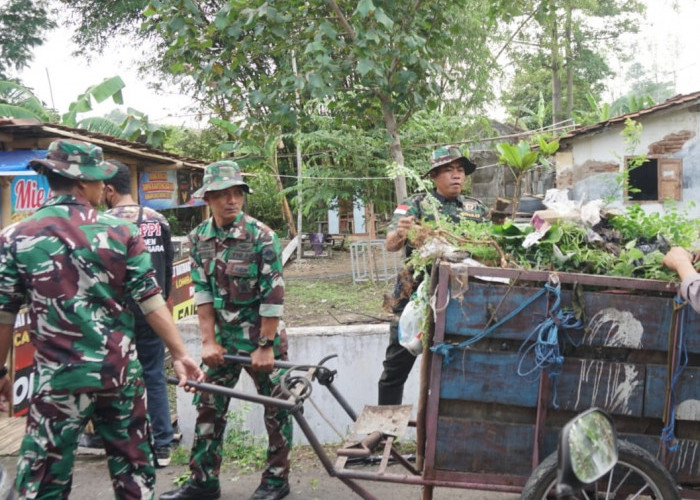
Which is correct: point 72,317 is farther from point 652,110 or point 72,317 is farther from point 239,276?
point 652,110

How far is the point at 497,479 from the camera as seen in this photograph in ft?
8.90

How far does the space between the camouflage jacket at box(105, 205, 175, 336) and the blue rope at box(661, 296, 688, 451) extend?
2982 millimetres

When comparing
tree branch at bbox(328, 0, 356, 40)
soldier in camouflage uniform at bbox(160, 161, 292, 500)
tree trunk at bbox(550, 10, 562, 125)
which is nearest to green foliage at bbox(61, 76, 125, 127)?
tree branch at bbox(328, 0, 356, 40)

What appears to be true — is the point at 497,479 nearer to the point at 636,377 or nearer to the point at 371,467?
the point at 636,377

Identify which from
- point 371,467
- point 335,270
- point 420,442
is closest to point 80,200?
point 420,442

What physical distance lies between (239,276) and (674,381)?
87.3 inches

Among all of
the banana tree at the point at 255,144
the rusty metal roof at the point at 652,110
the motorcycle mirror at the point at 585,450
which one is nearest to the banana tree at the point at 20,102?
the banana tree at the point at 255,144

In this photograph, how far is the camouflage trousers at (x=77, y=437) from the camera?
2547mm

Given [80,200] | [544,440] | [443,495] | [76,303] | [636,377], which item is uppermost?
[80,200]

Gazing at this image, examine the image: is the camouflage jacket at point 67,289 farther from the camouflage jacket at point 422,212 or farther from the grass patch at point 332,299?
the grass patch at point 332,299

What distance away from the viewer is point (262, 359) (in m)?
3.47

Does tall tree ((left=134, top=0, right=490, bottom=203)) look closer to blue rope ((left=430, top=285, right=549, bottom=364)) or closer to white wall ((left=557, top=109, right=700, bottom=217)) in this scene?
blue rope ((left=430, top=285, right=549, bottom=364))

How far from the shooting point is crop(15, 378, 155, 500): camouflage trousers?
2547 mm

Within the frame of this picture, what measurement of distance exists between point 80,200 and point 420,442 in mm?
1862
